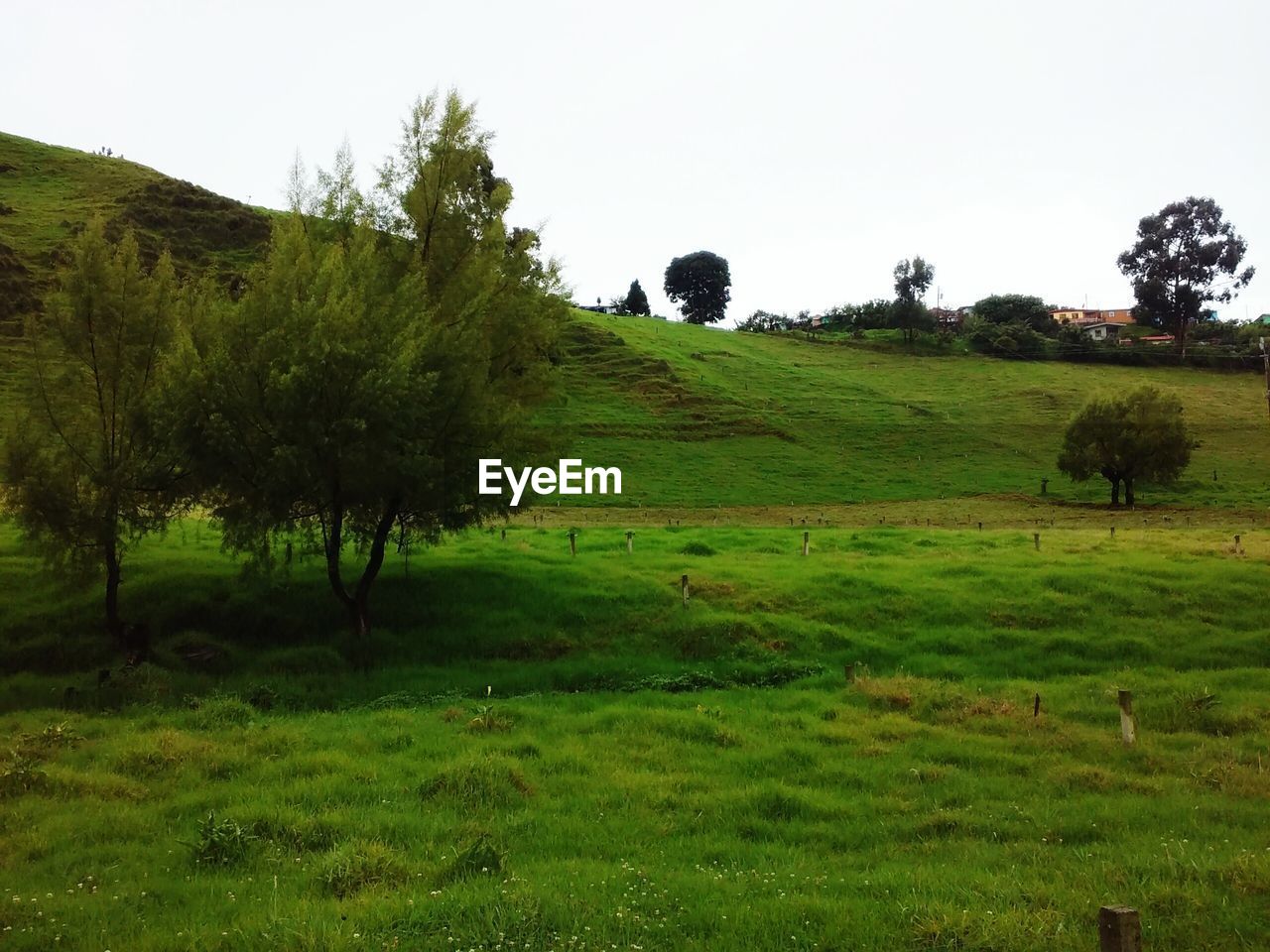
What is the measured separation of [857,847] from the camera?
9172mm

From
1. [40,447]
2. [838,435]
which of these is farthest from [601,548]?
[838,435]

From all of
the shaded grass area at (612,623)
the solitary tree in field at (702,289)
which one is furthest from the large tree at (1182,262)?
the shaded grass area at (612,623)

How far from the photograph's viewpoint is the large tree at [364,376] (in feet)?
59.5

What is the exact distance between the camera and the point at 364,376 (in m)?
18.2

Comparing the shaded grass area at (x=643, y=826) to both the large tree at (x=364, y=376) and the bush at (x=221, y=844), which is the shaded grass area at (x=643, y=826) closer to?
the bush at (x=221, y=844)

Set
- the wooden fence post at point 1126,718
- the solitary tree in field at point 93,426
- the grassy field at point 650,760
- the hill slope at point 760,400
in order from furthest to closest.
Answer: the hill slope at point 760,400
the solitary tree in field at point 93,426
the wooden fence post at point 1126,718
the grassy field at point 650,760

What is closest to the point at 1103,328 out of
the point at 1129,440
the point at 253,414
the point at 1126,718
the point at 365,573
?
the point at 1129,440

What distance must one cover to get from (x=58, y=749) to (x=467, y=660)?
812 cm

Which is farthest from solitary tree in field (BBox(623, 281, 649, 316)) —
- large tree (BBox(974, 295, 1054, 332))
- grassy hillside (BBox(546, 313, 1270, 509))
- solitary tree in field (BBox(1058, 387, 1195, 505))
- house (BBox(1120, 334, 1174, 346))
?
solitary tree in field (BBox(1058, 387, 1195, 505))

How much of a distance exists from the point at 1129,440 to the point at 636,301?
8840 cm

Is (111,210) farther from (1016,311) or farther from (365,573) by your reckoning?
(1016,311)

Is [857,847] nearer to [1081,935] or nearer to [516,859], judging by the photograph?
[1081,935]

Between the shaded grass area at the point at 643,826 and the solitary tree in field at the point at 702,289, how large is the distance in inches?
4955

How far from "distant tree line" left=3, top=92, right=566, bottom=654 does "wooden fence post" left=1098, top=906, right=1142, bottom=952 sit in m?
15.7
